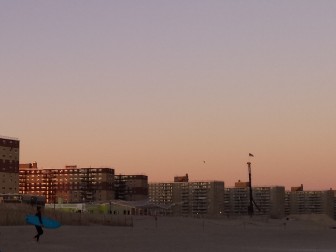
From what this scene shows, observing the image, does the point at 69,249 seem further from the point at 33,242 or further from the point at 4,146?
the point at 4,146

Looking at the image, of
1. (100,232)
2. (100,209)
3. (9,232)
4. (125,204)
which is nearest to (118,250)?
(9,232)

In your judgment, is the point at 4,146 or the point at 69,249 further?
the point at 4,146

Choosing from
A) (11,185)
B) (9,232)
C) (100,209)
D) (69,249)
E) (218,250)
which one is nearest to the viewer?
(69,249)

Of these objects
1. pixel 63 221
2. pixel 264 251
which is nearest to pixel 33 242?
pixel 264 251

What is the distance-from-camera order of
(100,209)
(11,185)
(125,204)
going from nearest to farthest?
(100,209)
(125,204)
(11,185)

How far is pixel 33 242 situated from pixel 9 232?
6275mm

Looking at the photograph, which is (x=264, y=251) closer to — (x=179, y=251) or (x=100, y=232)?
(x=179, y=251)

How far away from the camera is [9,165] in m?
162

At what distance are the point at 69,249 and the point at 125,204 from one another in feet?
323

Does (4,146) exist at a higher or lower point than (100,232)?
higher

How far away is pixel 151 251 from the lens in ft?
89.0

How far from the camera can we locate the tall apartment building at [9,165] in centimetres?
15750

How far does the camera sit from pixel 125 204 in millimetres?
125062

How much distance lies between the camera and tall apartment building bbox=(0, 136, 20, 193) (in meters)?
158
